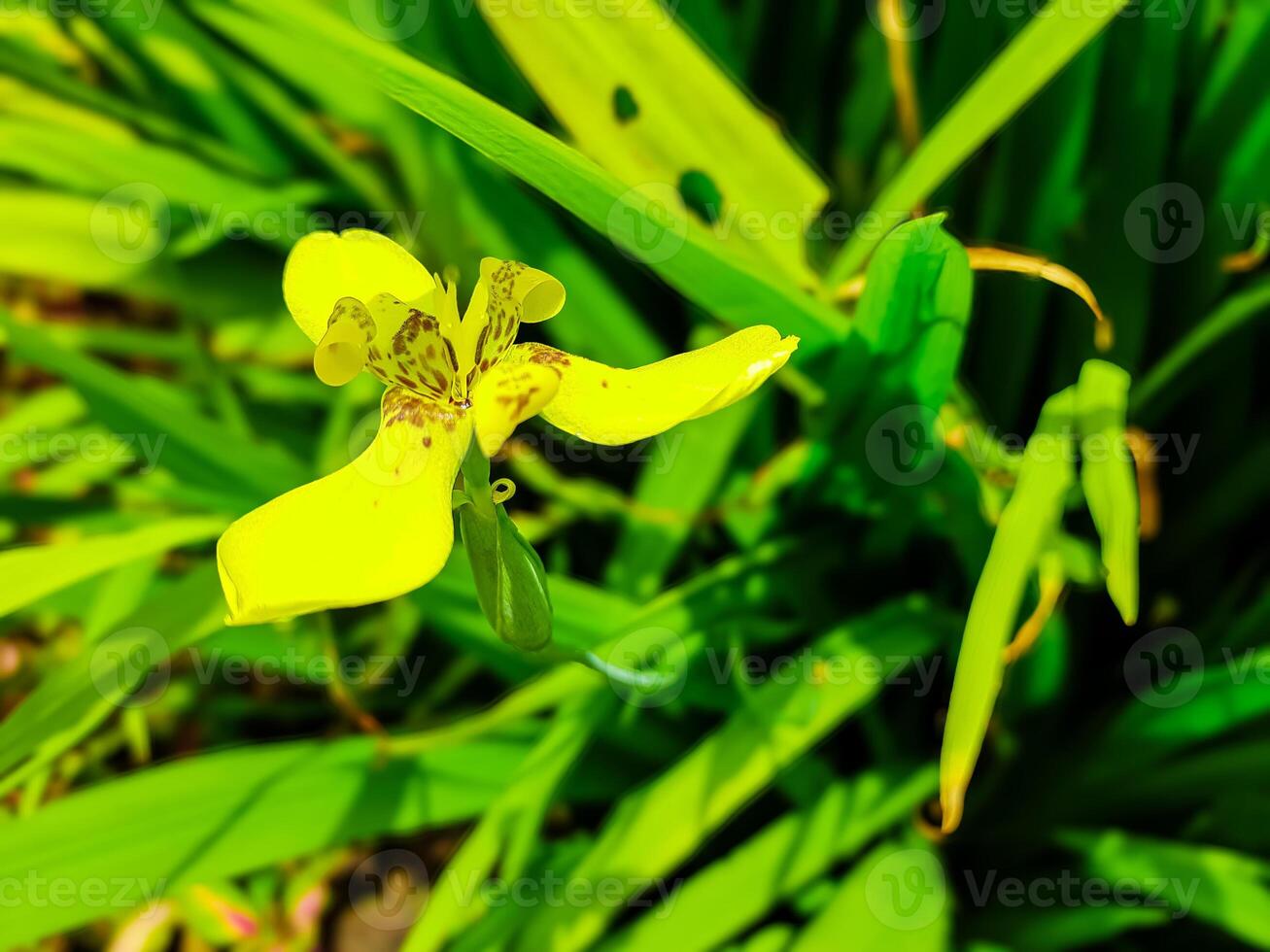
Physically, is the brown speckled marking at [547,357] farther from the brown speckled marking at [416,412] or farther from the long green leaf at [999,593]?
the long green leaf at [999,593]

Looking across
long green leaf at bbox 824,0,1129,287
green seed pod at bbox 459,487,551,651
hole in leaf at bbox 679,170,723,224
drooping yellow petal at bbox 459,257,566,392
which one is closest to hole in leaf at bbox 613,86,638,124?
hole in leaf at bbox 679,170,723,224

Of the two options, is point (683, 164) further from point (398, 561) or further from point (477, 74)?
point (398, 561)

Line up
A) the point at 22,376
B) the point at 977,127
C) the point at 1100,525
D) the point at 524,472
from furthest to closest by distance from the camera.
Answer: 1. the point at 22,376
2. the point at 524,472
3. the point at 977,127
4. the point at 1100,525

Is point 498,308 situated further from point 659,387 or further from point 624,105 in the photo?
point 624,105

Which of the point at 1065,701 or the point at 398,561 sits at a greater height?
the point at 398,561

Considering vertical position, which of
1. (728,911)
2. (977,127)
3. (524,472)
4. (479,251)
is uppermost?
(977,127)

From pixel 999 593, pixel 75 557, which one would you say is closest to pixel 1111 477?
pixel 999 593

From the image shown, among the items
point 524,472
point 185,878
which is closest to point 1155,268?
point 524,472
